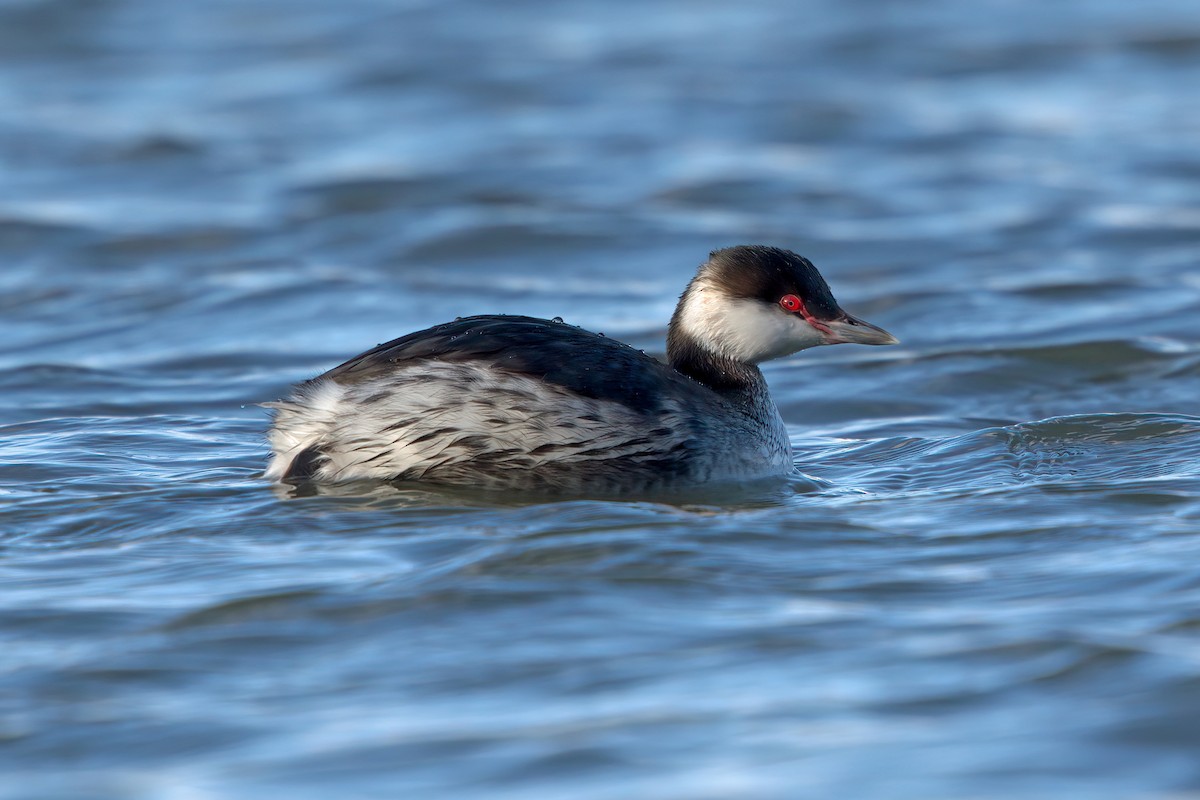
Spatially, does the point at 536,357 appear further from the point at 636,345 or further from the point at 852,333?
the point at 636,345

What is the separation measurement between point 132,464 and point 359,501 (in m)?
1.15

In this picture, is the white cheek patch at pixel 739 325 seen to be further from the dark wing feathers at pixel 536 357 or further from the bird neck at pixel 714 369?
the dark wing feathers at pixel 536 357

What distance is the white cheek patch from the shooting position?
7016mm

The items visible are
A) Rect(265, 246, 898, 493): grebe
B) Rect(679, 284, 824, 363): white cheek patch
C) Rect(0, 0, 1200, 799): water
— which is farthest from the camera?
Rect(679, 284, 824, 363): white cheek patch

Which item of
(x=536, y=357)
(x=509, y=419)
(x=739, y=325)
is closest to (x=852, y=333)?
(x=739, y=325)

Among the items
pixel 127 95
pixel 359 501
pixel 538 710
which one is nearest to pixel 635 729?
pixel 538 710

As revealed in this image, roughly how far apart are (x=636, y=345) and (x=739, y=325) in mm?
2665

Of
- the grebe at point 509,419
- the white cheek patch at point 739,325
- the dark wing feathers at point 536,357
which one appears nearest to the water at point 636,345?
the grebe at point 509,419

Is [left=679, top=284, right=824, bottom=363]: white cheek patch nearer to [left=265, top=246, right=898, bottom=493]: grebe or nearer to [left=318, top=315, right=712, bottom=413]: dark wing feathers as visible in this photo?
[left=265, top=246, right=898, bottom=493]: grebe

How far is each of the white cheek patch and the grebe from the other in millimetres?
431

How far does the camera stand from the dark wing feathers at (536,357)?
6.18 meters

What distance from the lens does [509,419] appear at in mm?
6168

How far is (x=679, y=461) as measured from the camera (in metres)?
6.43

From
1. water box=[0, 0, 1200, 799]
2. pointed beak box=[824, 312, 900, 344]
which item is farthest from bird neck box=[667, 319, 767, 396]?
water box=[0, 0, 1200, 799]
